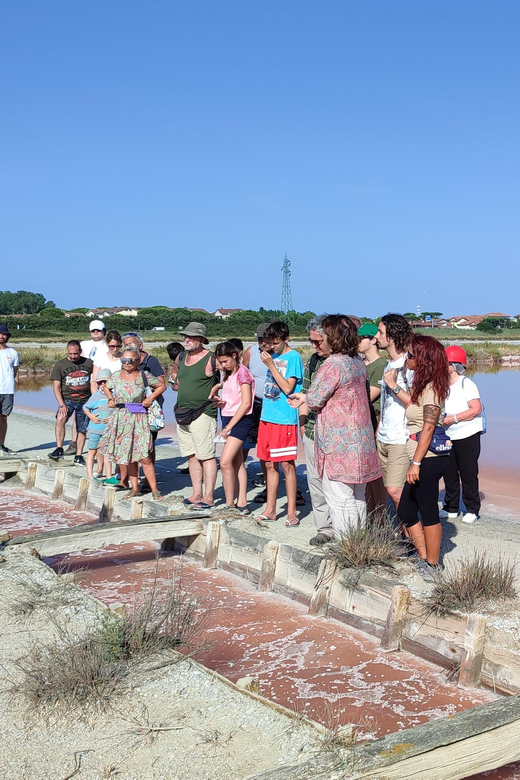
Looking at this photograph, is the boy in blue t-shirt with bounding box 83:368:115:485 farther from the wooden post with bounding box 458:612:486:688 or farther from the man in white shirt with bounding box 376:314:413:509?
the wooden post with bounding box 458:612:486:688

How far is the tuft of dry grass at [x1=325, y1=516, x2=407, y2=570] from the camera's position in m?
5.20

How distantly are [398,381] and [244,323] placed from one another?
6316cm

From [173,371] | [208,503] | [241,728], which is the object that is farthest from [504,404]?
[241,728]

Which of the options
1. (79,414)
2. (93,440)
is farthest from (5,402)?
(93,440)

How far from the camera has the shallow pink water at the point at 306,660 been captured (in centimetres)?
419

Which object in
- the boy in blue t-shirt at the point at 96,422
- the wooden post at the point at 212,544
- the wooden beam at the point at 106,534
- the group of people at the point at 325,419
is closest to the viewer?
the group of people at the point at 325,419

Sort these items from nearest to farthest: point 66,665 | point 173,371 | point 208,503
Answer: point 66,665 → point 208,503 → point 173,371

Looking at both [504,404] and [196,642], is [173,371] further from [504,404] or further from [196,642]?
[504,404]

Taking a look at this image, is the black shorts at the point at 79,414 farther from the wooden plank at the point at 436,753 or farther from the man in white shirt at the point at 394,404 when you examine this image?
the wooden plank at the point at 436,753

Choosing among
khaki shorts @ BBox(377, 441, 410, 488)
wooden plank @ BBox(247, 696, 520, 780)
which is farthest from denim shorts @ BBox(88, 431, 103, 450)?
wooden plank @ BBox(247, 696, 520, 780)

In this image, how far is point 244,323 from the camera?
6888 cm

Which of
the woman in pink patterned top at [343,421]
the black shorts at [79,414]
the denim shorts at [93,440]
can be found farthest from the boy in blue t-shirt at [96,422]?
the woman in pink patterned top at [343,421]

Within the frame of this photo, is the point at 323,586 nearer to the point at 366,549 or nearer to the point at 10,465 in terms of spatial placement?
the point at 366,549

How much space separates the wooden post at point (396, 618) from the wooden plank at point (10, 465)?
6.67m
